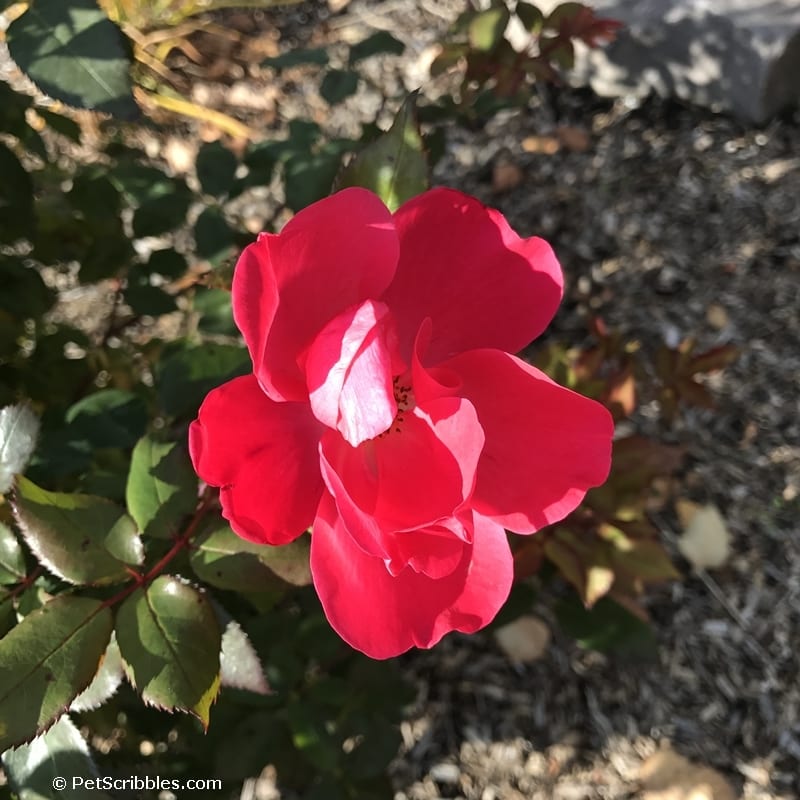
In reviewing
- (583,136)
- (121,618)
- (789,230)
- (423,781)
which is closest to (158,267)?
(121,618)

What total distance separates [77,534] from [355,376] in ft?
1.17

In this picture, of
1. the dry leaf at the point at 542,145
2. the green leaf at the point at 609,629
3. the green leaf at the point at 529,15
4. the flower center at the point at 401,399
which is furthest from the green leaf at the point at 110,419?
the dry leaf at the point at 542,145

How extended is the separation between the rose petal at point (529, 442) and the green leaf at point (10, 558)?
0.47 m

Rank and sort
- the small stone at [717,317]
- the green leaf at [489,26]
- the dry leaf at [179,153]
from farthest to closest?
the dry leaf at [179,153], the small stone at [717,317], the green leaf at [489,26]

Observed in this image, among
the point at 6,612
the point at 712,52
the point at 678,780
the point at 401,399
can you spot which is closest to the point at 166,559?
the point at 6,612

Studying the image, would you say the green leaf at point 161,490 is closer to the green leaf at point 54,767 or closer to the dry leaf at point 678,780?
the green leaf at point 54,767

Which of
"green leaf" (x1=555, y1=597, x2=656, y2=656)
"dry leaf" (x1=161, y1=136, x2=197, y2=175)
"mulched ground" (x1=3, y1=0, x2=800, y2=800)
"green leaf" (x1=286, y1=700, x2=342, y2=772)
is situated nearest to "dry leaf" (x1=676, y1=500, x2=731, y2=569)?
"mulched ground" (x1=3, y1=0, x2=800, y2=800)

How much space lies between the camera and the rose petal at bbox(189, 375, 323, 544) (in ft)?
2.14

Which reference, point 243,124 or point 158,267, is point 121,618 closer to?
point 158,267

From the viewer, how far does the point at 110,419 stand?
1.07 m

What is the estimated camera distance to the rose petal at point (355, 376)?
64cm

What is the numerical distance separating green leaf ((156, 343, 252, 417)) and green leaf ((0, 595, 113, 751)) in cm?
28

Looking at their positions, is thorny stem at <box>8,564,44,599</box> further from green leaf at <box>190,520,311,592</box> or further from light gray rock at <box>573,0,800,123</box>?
light gray rock at <box>573,0,800,123</box>

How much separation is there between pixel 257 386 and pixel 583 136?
5.65ft
